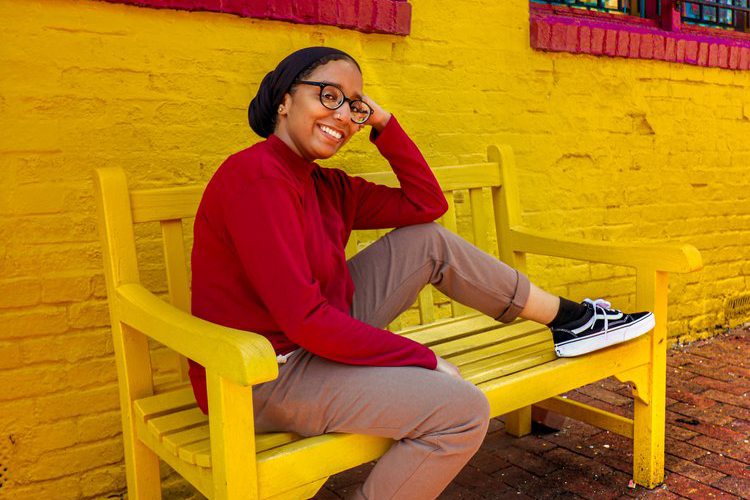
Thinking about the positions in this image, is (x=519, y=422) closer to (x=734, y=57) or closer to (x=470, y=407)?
(x=470, y=407)

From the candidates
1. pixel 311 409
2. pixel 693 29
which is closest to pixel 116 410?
pixel 311 409

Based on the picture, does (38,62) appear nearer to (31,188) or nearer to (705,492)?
(31,188)

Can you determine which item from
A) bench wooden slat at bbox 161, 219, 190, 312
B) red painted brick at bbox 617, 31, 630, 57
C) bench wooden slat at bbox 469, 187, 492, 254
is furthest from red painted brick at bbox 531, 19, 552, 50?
bench wooden slat at bbox 161, 219, 190, 312

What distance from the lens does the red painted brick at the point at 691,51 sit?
4289 millimetres

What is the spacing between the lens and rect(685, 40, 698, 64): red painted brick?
4289 millimetres

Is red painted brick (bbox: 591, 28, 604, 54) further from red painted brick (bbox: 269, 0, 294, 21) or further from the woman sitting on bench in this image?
the woman sitting on bench

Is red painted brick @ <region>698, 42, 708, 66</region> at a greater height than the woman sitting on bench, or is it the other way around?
red painted brick @ <region>698, 42, 708, 66</region>

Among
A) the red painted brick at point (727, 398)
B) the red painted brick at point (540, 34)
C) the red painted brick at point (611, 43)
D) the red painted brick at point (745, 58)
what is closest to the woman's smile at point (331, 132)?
the red painted brick at point (540, 34)

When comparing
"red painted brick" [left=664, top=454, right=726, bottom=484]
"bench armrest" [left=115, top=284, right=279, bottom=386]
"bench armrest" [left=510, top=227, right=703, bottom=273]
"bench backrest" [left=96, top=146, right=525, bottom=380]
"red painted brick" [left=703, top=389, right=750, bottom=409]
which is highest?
"bench backrest" [left=96, top=146, right=525, bottom=380]

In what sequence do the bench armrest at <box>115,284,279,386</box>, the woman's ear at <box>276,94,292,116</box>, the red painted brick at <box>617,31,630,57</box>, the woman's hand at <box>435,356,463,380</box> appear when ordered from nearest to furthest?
the bench armrest at <box>115,284,279,386</box>
the woman's hand at <box>435,356,463,380</box>
the woman's ear at <box>276,94,292,116</box>
the red painted brick at <box>617,31,630,57</box>

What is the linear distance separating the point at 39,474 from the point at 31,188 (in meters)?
0.93

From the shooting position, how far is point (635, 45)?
4078 mm

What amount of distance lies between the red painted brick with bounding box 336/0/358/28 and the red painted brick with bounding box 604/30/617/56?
1.58 metres

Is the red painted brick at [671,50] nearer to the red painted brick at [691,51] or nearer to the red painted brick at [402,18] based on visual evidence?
the red painted brick at [691,51]
